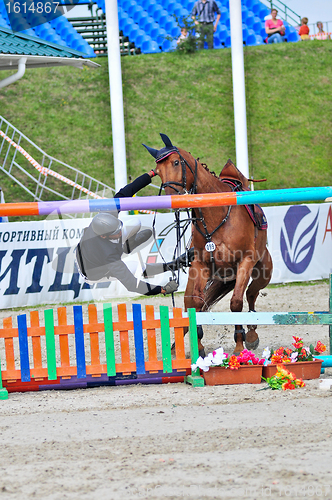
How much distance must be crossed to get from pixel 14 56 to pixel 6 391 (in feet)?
23.5

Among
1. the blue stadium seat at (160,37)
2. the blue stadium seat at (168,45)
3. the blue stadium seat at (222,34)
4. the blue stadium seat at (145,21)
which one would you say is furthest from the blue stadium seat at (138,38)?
the blue stadium seat at (222,34)

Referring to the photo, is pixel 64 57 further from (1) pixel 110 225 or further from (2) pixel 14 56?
(1) pixel 110 225

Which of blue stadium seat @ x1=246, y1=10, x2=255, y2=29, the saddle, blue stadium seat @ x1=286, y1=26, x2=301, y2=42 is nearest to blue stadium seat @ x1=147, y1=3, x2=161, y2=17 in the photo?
blue stadium seat @ x1=246, y1=10, x2=255, y2=29

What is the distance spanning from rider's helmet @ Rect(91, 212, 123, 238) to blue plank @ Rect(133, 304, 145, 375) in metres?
0.65

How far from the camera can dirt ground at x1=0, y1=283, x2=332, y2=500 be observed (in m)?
2.41

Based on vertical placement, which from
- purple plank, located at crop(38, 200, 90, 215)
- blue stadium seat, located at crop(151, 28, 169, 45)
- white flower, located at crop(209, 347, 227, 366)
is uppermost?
blue stadium seat, located at crop(151, 28, 169, 45)

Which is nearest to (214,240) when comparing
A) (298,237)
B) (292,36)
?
(298,237)

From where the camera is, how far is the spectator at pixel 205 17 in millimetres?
17531

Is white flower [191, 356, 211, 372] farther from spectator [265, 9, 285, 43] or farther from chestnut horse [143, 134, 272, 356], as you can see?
spectator [265, 9, 285, 43]

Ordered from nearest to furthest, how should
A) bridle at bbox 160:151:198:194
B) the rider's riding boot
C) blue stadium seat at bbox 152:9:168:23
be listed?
bridle at bbox 160:151:198:194, the rider's riding boot, blue stadium seat at bbox 152:9:168:23

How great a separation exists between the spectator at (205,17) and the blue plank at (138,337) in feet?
51.5

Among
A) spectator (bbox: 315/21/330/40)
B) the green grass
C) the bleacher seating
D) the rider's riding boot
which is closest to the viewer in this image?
the rider's riding boot

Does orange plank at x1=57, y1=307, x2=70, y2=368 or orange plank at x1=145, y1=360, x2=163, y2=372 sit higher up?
orange plank at x1=57, y1=307, x2=70, y2=368

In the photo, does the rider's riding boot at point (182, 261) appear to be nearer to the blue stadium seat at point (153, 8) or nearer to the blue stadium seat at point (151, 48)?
the blue stadium seat at point (151, 48)
